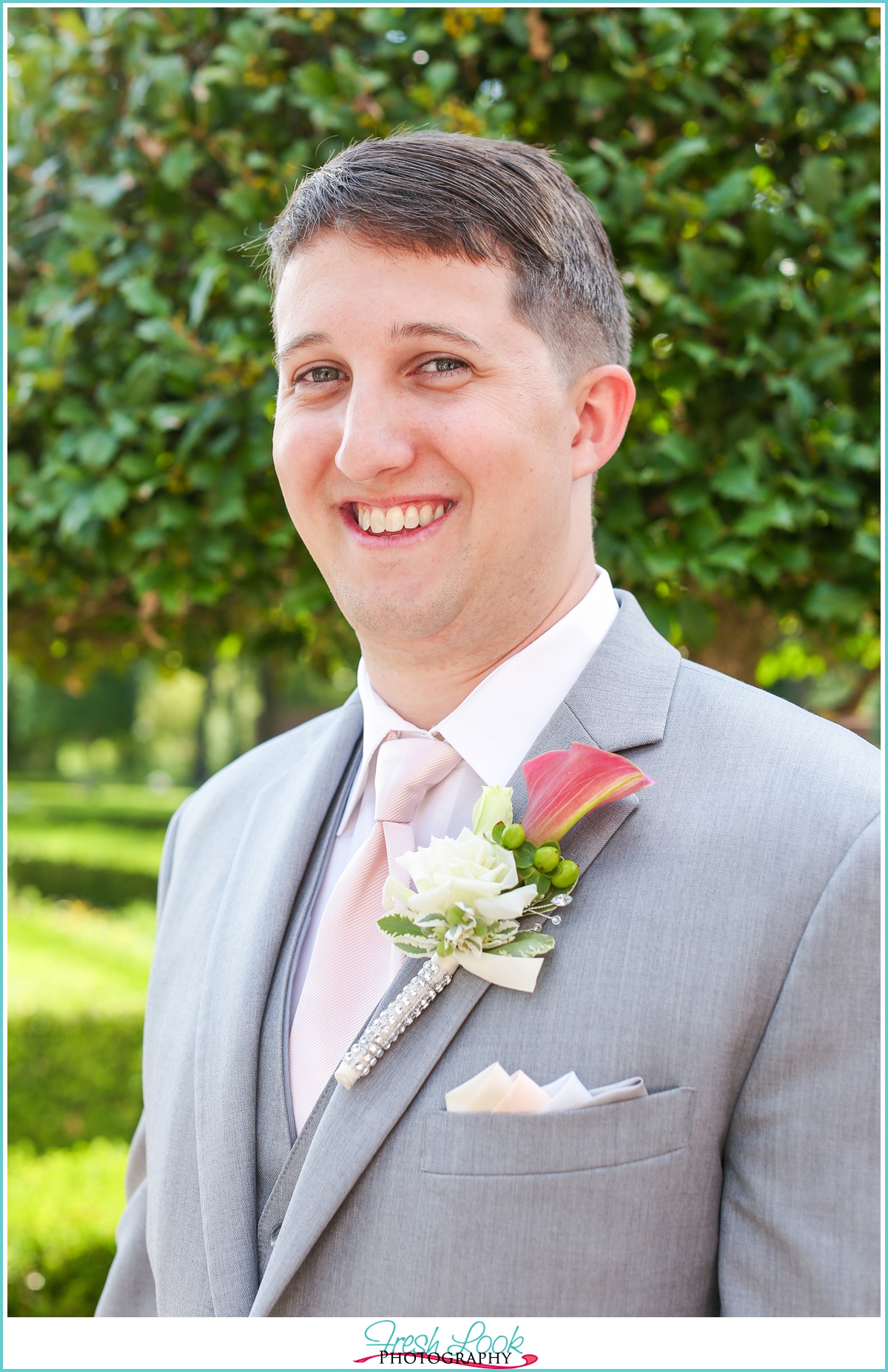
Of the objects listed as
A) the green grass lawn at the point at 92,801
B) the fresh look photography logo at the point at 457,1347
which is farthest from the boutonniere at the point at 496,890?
the green grass lawn at the point at 92,801

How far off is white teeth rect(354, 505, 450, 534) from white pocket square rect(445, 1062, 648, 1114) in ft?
2.85

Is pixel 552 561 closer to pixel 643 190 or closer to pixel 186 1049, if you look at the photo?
pixel 186 1049

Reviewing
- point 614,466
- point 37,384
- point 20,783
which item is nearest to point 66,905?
point 37,384

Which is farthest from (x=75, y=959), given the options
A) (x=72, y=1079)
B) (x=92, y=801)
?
(x=92, y=801)

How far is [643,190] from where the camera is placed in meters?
2.56

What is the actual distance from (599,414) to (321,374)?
0.51 m

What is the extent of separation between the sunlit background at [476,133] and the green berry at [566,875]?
50.4 inches

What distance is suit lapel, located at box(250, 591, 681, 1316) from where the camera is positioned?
1.48m

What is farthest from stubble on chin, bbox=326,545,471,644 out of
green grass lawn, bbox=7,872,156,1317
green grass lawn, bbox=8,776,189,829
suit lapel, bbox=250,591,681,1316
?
green grass lawn, bbox=8,776,189,829

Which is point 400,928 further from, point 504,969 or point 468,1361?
point 468,1361

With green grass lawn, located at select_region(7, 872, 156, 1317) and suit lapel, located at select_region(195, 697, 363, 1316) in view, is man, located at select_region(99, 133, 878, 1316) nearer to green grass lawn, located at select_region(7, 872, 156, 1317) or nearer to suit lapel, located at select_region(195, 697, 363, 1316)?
suit lapel, located at select_region(195, 697, 363, 1316)

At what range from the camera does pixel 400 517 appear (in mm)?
1733

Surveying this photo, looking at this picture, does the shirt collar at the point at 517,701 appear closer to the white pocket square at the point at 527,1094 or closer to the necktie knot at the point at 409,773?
the necktie knot at the point at 409,773

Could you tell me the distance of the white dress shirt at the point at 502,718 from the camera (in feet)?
5.84
